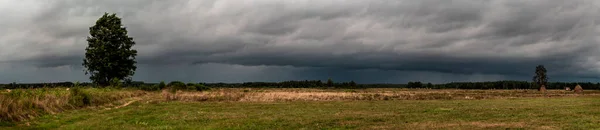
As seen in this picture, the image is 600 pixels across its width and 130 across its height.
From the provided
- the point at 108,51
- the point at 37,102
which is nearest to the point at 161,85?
the point at 108,51

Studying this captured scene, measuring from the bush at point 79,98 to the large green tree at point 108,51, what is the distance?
34.0 m

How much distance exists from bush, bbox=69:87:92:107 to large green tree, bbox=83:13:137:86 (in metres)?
34.0

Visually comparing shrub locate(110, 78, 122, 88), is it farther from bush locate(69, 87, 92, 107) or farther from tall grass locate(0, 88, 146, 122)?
bush locate(69, 87, 92, 107)

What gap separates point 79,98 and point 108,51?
38515 millimetres

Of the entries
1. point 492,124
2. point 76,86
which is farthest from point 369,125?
point 76,86

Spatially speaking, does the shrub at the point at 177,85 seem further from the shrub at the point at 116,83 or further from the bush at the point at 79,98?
the bush at the point at 79,98

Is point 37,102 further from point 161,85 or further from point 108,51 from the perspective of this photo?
point 161,85

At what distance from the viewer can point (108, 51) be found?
243 feet

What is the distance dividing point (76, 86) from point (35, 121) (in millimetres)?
16021

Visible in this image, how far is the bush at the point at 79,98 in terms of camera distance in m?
36.5

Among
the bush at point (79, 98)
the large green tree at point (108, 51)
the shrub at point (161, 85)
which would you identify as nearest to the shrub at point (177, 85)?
the shrub at point (161, 85)

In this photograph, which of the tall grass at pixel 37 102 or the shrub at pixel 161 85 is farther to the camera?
the shrub at pixel 161 85

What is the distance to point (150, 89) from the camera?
96.7m

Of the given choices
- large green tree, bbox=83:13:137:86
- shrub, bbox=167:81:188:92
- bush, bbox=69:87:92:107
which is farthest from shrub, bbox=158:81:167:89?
bush, bbox=69:87:92:107
